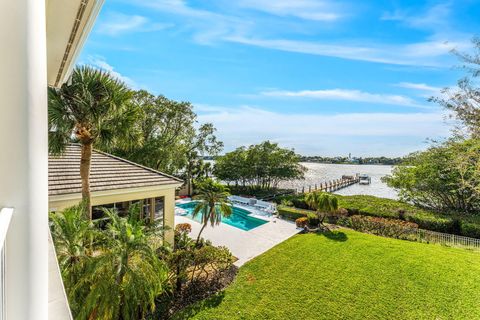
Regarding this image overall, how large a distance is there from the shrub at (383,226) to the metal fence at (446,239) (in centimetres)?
48

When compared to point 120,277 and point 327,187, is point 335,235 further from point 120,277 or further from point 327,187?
point 327,187

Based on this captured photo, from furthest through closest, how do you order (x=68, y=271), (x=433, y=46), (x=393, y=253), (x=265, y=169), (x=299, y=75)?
(x=265, y=169) → (x=299, y=75) → (x=393, y=253) → (x=433, y=46) → (x=68, y=271)

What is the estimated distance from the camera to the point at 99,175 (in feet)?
32.2

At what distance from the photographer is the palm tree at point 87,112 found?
7.03 m

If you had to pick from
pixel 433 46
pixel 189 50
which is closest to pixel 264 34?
pixel 189 50

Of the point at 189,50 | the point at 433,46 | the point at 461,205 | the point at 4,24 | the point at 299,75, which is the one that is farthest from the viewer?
the point at 461,205

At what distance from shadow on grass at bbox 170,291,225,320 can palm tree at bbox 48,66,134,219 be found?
4.54 meters

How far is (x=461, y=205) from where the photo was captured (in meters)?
19.9

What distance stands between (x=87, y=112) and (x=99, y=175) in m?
3.50

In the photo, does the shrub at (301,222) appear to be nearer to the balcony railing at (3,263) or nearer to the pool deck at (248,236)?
the pool deck at (248,236)

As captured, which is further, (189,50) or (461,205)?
(461,205)

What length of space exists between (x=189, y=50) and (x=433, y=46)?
8.14 metres

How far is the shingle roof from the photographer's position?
8373 millimetres

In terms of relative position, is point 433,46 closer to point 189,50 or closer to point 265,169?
point 189,50
